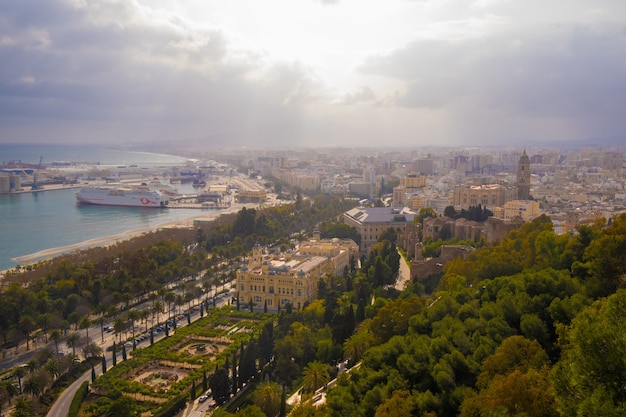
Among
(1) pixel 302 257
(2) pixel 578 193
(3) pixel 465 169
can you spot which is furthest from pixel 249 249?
(3) pixel 465 169

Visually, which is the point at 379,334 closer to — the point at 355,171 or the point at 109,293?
the point at 109,293

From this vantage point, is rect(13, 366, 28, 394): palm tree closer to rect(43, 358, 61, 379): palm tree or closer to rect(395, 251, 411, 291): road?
rect(43, 358, 61, 379): palm tree

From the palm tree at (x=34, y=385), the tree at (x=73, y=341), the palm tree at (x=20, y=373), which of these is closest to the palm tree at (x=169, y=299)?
the tree at (x=73, y=341)

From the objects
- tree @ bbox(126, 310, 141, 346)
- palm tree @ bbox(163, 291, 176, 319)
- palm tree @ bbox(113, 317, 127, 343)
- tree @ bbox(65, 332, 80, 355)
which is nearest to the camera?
tree @ bbox(65, 332, 80, 355)

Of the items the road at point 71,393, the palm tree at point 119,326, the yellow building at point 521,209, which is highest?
the yellow building at point 521,209

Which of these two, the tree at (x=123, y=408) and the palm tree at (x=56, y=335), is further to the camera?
the palm tree at (x=56, y=335)

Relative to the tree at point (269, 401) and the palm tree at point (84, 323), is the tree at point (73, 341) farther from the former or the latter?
the tree at point (269, 401)

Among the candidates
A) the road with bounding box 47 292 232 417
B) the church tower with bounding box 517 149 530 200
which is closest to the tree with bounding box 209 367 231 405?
the road with bounding box 47 292 232 417

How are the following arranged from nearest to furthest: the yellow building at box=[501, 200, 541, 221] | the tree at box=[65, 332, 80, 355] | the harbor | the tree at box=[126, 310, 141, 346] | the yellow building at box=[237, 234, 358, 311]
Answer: the tree at box=[65, 332, 80, 355]
the tree at box=[126, 310, 141, 346]
the yellow building at box=[237, 234, 358, 311]
the yellow building at box=[501, 200, 541, 221]
the harbor
